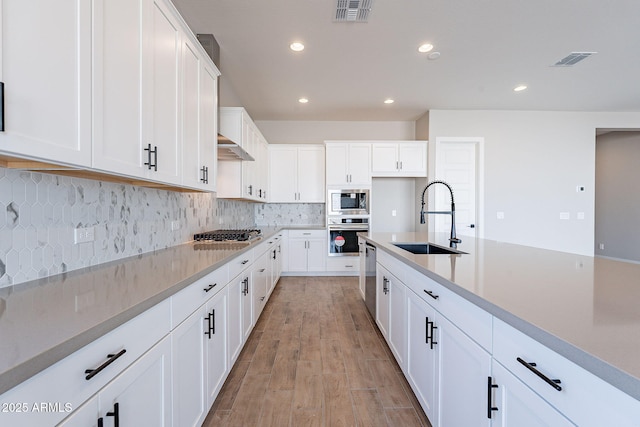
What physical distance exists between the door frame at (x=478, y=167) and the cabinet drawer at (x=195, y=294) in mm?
4398

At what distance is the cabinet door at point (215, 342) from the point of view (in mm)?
1515

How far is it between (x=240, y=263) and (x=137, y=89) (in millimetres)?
1299

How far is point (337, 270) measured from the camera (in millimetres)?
4938

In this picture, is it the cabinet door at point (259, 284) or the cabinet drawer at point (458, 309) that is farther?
the cabinet door at point (259, 284)

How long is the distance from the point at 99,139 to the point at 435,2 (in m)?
2.70


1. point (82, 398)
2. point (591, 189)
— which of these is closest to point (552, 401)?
point (82, 398)

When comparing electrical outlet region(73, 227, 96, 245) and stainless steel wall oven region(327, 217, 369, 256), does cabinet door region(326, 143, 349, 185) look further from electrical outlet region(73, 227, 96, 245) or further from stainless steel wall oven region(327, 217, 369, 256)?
electrical outlet region(73, 227, 96, 245)

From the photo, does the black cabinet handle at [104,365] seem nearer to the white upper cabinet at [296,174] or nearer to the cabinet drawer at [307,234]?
the cabinet drawer at [307,234]

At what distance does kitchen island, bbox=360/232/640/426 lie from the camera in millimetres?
575

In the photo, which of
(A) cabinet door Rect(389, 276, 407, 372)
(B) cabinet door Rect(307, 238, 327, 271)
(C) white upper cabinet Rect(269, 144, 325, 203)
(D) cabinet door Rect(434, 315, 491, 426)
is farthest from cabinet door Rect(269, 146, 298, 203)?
(D) cabinet door Rect(434, 315, 491, 426)

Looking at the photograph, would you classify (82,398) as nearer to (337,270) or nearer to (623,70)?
(337,270)

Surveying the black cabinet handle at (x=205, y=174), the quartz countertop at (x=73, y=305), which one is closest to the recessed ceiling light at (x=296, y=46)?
the black cabinet handle at (x=205, y=174)

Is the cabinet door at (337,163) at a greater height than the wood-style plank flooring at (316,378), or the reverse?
the cabinet door at (337,163)

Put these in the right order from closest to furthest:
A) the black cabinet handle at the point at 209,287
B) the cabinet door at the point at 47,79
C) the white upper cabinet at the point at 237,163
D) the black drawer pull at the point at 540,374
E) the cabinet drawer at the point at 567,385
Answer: the cabinet drawer at the point at 567,385, the black drawer pull at the point at 540,374, the cabinet door at the point at 47,79, the black cabinet handle at the point at 209,287, the white upper cabinet at the point at 237,163
